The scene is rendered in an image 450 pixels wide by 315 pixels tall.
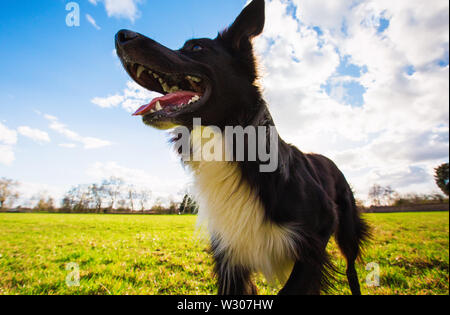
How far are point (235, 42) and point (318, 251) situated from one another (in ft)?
7.58

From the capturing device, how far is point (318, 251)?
85.8 inches

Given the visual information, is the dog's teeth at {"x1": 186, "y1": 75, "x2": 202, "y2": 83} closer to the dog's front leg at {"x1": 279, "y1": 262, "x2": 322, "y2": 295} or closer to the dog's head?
the dog's head

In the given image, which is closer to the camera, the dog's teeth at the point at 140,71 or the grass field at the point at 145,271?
the dog's teeth at the point at 140,71

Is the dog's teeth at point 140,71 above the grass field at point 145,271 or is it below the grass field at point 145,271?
above

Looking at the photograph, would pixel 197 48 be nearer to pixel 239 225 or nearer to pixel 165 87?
pixel 165 87

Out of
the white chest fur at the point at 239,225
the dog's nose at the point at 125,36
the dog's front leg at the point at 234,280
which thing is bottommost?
the dog's front leg at the point at 234,280

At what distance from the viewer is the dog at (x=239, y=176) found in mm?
2121

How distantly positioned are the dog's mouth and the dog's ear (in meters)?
0.67

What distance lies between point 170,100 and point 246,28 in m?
1.21

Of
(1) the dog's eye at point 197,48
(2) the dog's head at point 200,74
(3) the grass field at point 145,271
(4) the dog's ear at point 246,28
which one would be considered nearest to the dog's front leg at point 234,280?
(3) the grass field at point 145,271

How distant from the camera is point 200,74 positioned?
2.35 metres

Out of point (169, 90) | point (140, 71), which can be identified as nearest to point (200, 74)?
point (169, 90)

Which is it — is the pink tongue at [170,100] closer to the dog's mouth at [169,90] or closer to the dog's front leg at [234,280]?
the dog's mouth at [169,90]

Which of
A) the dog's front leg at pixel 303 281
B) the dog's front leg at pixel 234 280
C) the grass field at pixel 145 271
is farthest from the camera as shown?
the grass field at pixel 145 271
